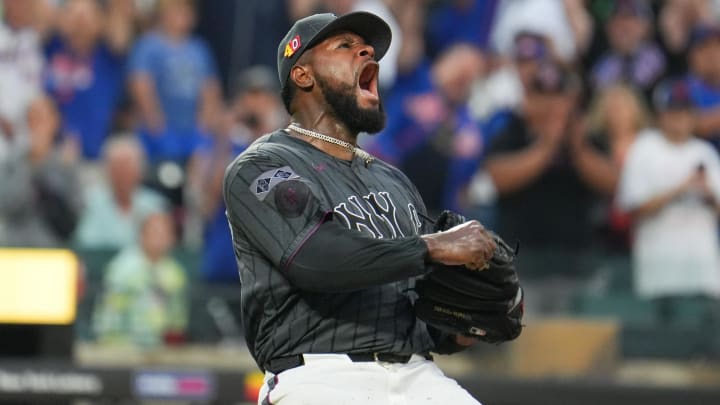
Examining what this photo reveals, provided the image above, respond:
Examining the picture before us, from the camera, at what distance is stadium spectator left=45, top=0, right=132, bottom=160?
7711 millimetres

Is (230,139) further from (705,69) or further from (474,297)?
(474,297)

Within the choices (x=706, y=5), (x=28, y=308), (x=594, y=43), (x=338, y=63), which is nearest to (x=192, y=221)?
(x=28, y=308)

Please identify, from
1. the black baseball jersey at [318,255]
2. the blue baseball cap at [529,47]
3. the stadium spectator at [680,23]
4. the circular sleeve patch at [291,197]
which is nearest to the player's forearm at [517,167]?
the blue baseball cap at [529,47]

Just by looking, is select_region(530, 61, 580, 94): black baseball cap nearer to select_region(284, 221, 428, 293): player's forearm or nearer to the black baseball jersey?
the black baseball jersey

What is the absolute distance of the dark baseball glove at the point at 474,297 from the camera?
10.4 feet

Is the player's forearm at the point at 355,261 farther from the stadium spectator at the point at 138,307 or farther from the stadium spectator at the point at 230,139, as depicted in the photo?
the stadium spectator at the point at 230,139

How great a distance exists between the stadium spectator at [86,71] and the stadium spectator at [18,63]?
10 centimetres

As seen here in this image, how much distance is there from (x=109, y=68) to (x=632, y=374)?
391 centimetres

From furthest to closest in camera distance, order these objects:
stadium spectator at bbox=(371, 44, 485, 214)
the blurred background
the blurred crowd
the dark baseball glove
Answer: stadium spectator at bbox=(371, 44, 485, 214) < the blurred crowd < the blurred background < the dark baseball glove

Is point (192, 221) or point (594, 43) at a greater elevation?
point (594, 43)

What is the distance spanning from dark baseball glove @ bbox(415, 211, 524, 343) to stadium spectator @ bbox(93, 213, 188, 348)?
326 cm

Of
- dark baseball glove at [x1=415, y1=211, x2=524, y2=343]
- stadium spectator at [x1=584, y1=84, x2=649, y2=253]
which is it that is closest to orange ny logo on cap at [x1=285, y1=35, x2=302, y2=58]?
dark baseball glove at [x1=415, y1=211, x2=524, y2=343]

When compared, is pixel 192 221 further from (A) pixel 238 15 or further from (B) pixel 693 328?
(B) pixel 693 328

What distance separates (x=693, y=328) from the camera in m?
6.52
